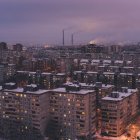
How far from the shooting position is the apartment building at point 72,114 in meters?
14.3

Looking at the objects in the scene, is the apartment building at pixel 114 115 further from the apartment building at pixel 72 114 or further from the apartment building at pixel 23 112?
the apartment building at pixel 23 112

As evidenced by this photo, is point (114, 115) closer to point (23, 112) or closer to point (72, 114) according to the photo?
point (72, 114)

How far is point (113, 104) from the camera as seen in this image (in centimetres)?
1494

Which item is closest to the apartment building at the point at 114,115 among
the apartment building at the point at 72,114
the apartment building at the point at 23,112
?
the apartment building at the point at 72,114

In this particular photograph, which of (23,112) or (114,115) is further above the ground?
(23,112)

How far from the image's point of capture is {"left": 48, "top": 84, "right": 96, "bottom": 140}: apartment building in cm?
1427

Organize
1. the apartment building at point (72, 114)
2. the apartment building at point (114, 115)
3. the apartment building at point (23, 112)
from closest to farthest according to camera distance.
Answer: the apartment building at point (72, 114) < the apartment building at point (23, 112) < the apartment building at point (114, 115)

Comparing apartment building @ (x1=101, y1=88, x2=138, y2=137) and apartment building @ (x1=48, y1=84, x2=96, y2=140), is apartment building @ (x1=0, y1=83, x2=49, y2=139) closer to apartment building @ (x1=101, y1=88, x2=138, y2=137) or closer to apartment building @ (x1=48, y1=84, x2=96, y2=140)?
apartment building @ (x1=48, y1=84, x2=96, y2=140)

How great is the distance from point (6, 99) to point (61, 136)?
3.03 m

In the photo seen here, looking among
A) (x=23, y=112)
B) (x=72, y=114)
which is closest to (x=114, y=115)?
(x=72, y=114)

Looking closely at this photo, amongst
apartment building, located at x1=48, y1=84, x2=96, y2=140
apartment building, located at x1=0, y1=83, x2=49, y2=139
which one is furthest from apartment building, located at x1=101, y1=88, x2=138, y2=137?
apartment building, located at x1=0, y1=83, x2=49, y2=139

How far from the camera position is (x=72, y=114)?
1446 cm

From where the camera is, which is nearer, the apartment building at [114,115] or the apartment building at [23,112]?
the apartment building at [23,112]

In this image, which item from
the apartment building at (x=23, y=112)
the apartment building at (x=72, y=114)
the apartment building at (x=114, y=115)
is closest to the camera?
the apartment building at (x=72, y=114)
